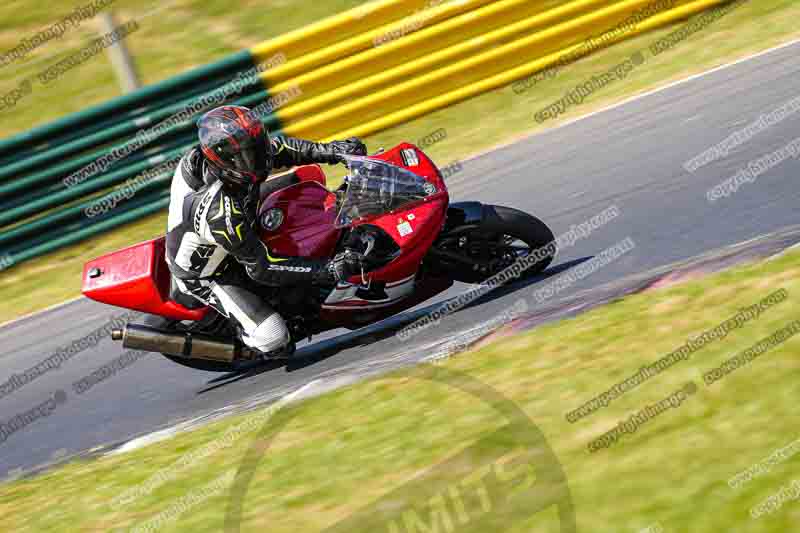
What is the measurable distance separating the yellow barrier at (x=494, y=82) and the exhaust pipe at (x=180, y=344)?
16.9ft

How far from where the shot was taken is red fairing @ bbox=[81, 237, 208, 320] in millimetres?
6648

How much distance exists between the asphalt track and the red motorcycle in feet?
1.01

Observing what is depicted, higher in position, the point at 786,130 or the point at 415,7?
the point at 415,7

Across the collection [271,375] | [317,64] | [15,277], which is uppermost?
[317,64]

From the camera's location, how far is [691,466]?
3.87 meters

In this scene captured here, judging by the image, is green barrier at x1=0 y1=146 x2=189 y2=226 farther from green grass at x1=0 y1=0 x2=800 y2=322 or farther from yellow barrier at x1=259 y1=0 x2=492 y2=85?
yellow barrier at x1=259 y1=0 x2=492 y2=85

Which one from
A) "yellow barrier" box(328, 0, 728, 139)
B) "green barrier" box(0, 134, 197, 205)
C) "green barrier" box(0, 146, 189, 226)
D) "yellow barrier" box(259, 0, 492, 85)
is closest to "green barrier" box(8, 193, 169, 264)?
"green barrier" box(0, 146, 189, 226)

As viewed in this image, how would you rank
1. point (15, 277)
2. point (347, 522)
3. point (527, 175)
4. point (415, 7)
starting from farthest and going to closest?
point (415, 7) < point (15, 277) < point (527, 175) < point (347, 522)

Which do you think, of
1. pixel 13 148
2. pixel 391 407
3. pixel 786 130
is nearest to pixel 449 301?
pixel 391 407

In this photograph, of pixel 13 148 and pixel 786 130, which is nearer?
pixel 786 130

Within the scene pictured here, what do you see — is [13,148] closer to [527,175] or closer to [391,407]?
[527,175]

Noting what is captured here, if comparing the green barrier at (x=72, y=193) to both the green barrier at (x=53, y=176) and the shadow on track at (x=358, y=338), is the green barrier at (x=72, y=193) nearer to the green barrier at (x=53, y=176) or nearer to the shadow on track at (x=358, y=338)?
the green barrier at (x=53, y=176)

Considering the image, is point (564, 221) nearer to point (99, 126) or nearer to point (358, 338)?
point (358, 338)

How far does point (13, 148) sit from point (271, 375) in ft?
18.1
